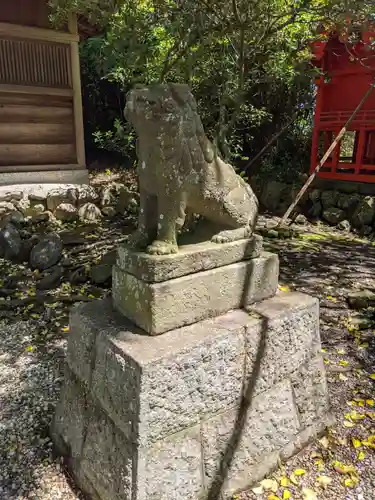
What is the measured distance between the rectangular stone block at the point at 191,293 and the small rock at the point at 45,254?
337 centimetres

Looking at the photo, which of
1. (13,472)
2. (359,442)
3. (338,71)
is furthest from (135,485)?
(338,71)

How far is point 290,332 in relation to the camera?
237cm

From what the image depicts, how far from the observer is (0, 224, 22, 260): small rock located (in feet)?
18.5

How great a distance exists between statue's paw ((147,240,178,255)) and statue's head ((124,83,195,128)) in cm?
61

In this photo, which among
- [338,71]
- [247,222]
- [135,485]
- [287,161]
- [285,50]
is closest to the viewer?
[135,485]

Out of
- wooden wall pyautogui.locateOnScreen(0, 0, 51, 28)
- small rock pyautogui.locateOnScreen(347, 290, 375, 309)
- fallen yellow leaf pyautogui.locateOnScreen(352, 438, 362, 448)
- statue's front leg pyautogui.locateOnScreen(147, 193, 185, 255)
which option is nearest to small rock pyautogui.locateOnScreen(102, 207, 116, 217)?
wooden wall pyautogui.locateOnScreen(0, 0, 51, 28)

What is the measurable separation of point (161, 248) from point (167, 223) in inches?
5.9

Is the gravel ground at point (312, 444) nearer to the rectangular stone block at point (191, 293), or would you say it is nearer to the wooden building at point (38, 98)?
the rectangular stone block at point (191, 293)

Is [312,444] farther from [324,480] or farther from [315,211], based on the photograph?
[315,211]

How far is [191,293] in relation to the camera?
2.09 meters

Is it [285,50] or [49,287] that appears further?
→ [285,50]

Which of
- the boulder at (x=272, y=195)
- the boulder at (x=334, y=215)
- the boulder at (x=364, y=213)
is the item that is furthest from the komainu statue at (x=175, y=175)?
the boulder at (x=272, y=195)

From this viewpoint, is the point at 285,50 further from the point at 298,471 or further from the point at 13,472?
the point at 13,472

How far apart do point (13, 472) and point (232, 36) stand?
17.6ft
